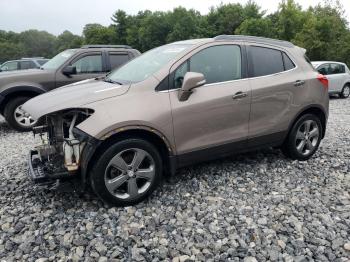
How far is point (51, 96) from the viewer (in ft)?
13.2

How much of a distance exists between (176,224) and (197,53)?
6.55 ft

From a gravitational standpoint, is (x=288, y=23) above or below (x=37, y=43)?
below

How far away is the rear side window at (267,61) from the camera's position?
4.61m

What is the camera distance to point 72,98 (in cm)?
372

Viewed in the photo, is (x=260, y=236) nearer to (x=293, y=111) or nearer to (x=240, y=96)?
(x=240, y=96)

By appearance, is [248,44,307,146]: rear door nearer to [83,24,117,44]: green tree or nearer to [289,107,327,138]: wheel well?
[289,107,327,138]: wheel well

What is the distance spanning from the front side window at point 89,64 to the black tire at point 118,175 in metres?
5.08

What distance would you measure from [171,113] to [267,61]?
1729mm

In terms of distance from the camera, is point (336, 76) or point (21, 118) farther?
point (336, 76)

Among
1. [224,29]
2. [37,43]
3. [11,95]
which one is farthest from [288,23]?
[37,43]

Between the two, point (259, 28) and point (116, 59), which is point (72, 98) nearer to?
point (116, 59)

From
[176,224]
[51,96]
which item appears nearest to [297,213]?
[176,224]

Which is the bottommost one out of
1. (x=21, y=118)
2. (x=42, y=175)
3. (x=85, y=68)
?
(x=42, y=175)

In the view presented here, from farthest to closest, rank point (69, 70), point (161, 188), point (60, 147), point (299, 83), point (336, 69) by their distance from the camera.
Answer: point (336, 69)
point (69, 70)
point (299, 83)
point (161, 188)
point (60, 147)
